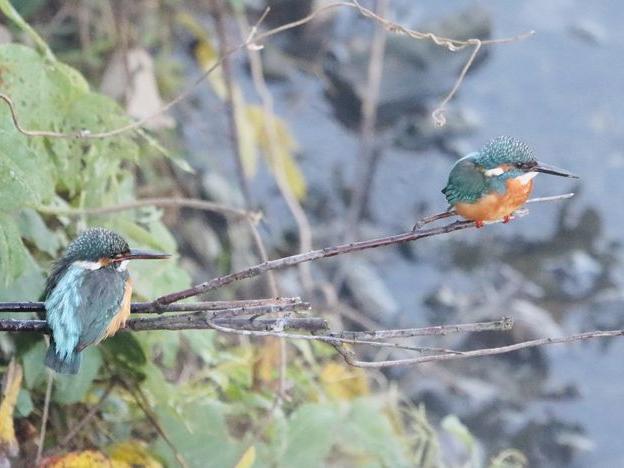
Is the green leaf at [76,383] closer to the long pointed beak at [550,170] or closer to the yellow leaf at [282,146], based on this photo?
the long pointed beak at [550,170]

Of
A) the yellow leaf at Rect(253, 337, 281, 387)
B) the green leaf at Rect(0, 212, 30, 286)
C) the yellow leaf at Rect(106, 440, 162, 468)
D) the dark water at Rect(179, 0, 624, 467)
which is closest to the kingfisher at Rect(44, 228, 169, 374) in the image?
the green leaf at Rect(0, 212, 30, 286)

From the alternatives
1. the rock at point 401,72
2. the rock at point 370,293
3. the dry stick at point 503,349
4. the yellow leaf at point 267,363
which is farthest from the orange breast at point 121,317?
the rock at point 401,72

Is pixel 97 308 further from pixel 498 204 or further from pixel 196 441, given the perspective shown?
pixel 196 441

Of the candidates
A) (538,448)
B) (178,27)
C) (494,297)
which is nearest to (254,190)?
(178,27)

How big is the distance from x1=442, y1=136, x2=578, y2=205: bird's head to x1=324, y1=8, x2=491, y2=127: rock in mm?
3283

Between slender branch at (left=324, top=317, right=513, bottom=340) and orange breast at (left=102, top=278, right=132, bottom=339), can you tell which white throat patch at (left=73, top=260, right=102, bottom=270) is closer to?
orange breast at (left=102, top=278, right=132, bottom=339)

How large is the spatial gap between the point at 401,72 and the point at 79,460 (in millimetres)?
3305

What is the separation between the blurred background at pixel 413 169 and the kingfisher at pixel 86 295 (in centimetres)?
177

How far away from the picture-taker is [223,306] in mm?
A: 1386

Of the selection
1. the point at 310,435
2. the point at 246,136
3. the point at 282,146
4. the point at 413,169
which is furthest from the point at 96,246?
the point at 413,169

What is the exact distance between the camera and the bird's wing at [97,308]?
143cm

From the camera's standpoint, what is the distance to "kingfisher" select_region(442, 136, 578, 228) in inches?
57.0

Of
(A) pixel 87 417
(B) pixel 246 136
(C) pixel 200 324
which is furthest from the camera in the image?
(B) pixel 246 136

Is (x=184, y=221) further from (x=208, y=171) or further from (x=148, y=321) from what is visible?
(x=148, y=321)
